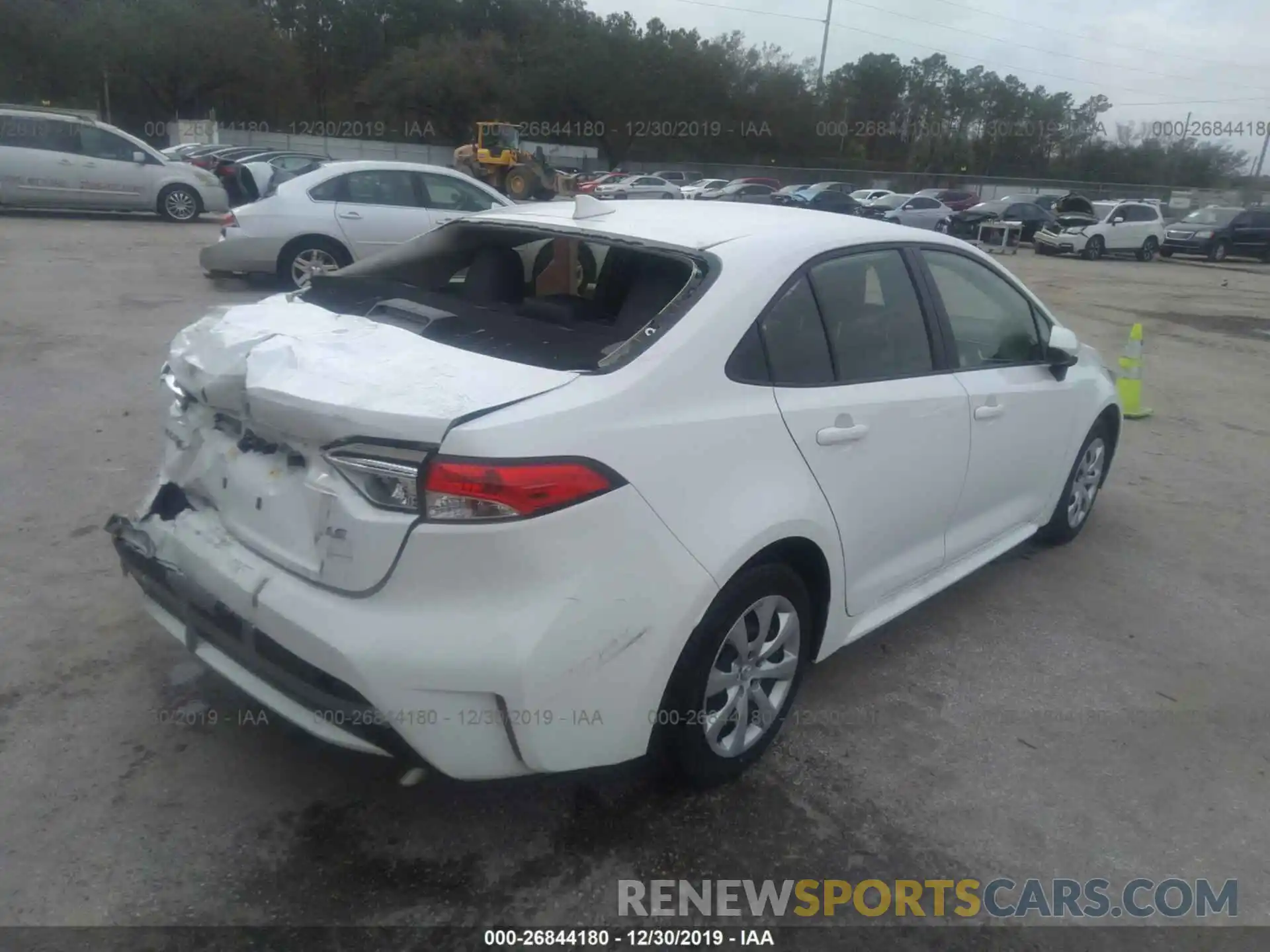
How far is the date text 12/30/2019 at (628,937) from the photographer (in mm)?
2391

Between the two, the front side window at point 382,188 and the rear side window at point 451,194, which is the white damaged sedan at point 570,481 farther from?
the rear side window at point 451,194

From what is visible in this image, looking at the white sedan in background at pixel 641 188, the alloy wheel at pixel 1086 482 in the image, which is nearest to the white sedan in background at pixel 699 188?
the white sedan in background at pixel 641 188

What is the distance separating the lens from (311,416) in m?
2.38

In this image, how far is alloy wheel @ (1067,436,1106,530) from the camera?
16.1 ft

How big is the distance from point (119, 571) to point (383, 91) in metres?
62.7

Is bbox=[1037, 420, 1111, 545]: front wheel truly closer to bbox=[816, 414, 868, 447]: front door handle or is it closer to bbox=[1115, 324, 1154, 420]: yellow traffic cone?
bbox=[816, 414, 868, 447]: front door handle

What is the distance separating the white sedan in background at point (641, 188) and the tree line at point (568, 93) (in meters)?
26.2

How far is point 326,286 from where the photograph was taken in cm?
350

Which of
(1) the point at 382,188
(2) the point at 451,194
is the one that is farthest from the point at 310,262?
(2) the point at 451,194

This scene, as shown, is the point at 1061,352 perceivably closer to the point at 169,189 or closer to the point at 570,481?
the point at 570,481

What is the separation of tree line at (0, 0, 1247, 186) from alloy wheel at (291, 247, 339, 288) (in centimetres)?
4716

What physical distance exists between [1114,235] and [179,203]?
23.8 metres

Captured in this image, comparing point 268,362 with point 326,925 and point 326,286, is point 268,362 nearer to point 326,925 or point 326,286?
point 326,286

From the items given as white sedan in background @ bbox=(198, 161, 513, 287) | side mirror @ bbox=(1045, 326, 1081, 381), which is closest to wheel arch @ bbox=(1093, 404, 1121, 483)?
side mirror @ bbox=(1045, 326, 1081, 381)
